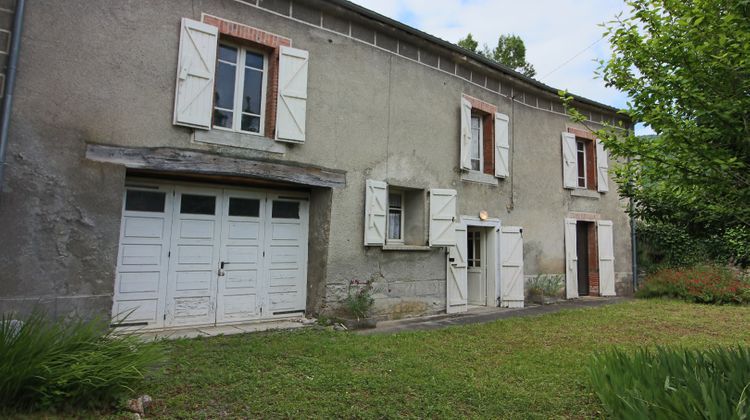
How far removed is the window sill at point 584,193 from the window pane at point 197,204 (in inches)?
347

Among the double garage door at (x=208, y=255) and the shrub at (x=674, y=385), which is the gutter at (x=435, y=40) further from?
the shrub at (x=674, y=385)

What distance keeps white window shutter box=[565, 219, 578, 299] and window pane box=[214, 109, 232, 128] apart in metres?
8.42

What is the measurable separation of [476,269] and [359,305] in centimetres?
376

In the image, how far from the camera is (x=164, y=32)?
5.67m

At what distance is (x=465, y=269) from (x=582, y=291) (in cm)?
471

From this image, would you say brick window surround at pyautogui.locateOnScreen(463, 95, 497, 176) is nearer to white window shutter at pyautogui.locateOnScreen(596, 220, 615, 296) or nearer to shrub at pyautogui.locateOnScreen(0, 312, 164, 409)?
white window shutter at pyautogui.locateOnScreen(596, 220, 615, 296)

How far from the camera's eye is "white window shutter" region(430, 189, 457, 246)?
8.00 meters

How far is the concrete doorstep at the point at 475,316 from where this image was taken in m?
6.81

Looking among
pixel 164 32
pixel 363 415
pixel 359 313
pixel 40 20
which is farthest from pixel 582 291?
pixel 40 20

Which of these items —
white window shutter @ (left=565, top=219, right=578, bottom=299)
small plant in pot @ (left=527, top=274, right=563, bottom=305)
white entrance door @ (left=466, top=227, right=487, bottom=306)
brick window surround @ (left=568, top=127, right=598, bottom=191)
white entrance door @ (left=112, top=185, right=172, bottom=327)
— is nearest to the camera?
white entrance door @ (left=112, top=185, right=172, bottom=327)

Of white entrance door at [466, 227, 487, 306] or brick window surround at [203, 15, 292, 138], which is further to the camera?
white entrance door at [466, 227, 487, 306]

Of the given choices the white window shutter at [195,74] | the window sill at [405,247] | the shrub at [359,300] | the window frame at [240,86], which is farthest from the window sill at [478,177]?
the white window shutter at [195,74]

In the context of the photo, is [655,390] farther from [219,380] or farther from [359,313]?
[359,313]

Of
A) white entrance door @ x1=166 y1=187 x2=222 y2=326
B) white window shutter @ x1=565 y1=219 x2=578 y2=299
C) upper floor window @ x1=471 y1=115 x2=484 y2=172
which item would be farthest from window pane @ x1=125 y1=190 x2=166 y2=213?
white window shutter @ x1=565 y1=219 x2=578 y2=299
